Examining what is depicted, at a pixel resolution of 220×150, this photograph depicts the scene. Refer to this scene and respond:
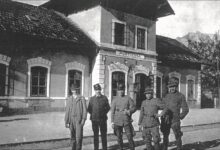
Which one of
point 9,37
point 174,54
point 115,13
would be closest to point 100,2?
point 115,13

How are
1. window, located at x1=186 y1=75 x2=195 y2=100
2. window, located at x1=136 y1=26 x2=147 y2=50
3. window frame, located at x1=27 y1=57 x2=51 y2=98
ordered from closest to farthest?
window frame, located at x1=27 y1=57 x2=51 y2=98, window, located at x1=136 y1=26 x2=147 y2=50, window, located at x1=186 y1=75 x2=195 y2=100

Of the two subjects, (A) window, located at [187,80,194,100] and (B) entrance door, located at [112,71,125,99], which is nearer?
(B) entrance door, located at [112,71,125,99]

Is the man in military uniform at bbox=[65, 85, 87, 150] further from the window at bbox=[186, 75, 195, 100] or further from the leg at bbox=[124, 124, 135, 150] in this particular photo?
the window at bbox=[186, 75, 195, 100]

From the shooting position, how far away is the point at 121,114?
6793 mm

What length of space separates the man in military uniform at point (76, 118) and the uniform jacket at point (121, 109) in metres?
0.82

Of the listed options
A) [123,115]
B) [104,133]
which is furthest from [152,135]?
[104,133]

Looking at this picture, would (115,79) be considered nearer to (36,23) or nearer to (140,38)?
(140,38)

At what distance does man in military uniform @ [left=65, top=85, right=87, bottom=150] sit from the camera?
6.25 m

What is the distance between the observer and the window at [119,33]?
681 inches

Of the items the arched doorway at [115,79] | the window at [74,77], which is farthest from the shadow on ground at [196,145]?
the arched doorway at [115,79]

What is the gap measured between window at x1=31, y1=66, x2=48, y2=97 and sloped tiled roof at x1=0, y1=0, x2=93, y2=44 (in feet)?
5.49

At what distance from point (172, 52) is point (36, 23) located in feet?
35.2

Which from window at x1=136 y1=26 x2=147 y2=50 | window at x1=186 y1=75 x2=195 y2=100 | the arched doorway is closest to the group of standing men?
the arched doorway

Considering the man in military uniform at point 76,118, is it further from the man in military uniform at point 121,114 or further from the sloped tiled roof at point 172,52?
the sloped tiled roof at point 172,52
